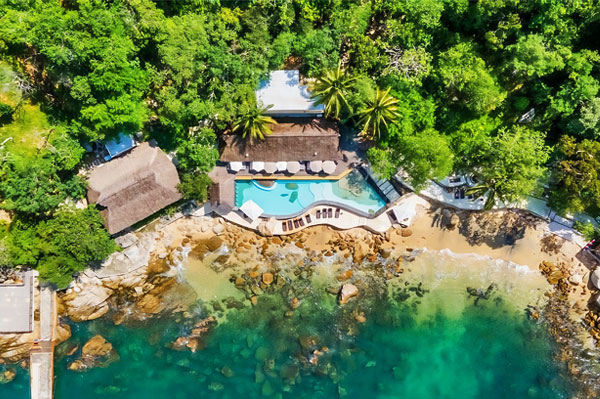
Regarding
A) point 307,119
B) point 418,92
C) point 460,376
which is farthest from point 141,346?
point 418,92

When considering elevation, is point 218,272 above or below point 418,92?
below

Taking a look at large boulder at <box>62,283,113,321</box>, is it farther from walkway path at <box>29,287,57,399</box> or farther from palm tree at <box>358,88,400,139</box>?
palm tree at <box>358,88,400,139</box>

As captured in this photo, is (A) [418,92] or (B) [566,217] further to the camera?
(B) [566,217]

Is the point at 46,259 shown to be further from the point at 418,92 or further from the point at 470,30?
the point at 470,30

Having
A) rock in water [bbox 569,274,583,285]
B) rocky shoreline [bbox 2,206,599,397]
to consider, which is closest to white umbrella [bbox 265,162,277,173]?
rocky shoreline [bbox 2,206,599,397]

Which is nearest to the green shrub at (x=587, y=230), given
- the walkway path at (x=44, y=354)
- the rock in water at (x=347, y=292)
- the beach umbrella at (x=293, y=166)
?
the rock in water at (x=347, y=292)

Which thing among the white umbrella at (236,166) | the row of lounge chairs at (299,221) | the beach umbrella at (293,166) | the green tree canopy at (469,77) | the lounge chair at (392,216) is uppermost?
the green tree canopy at (469,77)

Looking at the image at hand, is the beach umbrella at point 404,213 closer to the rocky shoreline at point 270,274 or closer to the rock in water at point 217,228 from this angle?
the rocky shoreline at point 270,274
